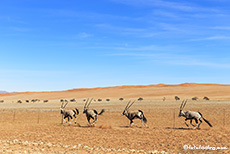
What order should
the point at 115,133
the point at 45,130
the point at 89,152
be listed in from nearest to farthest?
1. the point at 89,152
2. the point at 115,133
3. the point at 45,130

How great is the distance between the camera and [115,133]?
2178 cm

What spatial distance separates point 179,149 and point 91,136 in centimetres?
724

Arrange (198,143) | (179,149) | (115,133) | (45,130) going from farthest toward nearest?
(45,130)
(115,133)
(198,143)
(179,149)

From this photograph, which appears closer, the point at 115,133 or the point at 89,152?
the point at 89,152

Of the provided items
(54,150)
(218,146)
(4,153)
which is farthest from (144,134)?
(4,153)

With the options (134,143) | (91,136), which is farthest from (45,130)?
(134,143)

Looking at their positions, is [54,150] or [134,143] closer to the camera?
[54,150]

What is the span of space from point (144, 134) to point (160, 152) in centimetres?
620

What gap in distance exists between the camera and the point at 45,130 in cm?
2350

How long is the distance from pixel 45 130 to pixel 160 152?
479 inches

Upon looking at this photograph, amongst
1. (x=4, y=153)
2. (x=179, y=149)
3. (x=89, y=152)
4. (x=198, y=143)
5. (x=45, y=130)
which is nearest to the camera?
(x=4, y=153)

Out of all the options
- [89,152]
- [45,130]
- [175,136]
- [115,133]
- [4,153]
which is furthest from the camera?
[45,130]

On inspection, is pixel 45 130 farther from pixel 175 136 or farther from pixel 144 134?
pixel 175 136

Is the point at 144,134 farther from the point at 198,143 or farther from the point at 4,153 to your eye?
the point at 4,153
